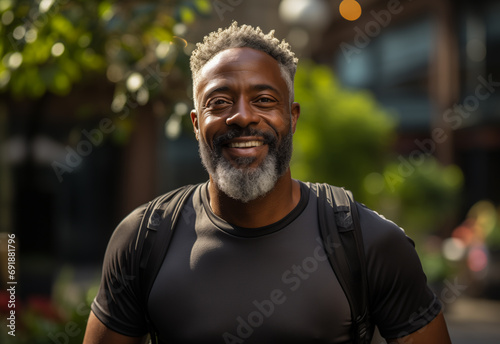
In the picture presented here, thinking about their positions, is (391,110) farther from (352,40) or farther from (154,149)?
(154,149)

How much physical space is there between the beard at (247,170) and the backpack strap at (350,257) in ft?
0.84

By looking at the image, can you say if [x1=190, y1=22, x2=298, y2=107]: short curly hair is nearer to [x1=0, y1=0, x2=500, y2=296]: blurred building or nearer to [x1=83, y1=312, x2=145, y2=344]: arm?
[x1=83, y1=312, x2=145, y2=344]: arm

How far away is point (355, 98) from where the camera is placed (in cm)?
1074

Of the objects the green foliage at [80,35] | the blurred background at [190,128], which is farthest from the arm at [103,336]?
the green foliage at [80,35]

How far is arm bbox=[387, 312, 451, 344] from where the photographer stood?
2.39 metres

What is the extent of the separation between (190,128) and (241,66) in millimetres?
1834

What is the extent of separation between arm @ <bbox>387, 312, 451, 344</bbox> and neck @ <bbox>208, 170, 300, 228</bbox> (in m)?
0.64

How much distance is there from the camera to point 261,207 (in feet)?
8.44

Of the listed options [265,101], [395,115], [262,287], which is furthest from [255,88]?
[395,115]

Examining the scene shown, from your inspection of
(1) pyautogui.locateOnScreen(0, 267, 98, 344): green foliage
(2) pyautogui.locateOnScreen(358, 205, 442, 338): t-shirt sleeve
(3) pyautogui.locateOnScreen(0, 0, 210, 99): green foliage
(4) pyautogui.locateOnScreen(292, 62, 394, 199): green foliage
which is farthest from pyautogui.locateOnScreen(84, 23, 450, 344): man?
(4) pyautogui.locateOnScreen(292, 62, 394, 199): green foliage

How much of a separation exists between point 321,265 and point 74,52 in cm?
262

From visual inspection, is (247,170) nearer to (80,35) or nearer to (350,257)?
(350,257)

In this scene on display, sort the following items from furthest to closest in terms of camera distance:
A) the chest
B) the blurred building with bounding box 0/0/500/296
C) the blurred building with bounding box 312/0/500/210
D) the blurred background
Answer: the blurred building with bounding box 312/0/500/210 < the blurred building with bounding box 0/0/500/296 < the blurred background < the chest

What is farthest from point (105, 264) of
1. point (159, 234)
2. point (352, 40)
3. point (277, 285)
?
point (352, 40)
